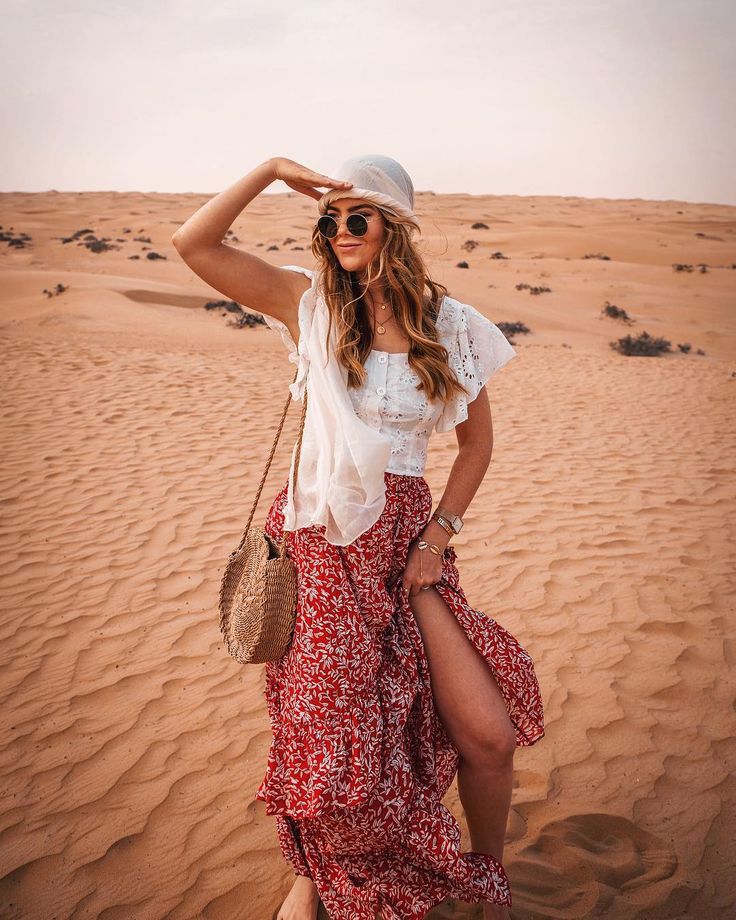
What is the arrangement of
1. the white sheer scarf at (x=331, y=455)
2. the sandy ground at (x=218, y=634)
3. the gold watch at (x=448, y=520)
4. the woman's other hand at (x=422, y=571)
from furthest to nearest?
the sandy ground at (x=218, y=634) < the gold watch at (x=448, y=520) < the woman's other hand at (x=422, y=571) < the white sheer scarf at (x=331, y=455)

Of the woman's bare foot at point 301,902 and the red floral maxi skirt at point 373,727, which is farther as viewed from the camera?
the woman's bare foot at point 301,902

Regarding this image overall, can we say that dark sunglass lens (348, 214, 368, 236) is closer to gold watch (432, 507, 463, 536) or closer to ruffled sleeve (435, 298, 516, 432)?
ruffled sleeve (435, 298, 516, 432)

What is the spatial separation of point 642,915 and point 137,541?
160 inches

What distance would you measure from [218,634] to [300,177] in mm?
2938

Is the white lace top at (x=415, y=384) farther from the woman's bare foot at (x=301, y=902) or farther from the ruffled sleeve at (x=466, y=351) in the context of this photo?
the woman's bare foot at (x=301, y=902)

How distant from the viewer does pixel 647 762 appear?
296 centimetres

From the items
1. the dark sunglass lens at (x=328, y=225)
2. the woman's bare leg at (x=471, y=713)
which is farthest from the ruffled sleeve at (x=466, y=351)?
the woman's bare leg at (x=471, y=713)

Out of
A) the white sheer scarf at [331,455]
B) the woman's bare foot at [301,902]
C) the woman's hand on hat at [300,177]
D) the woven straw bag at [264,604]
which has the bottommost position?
the woman's bare foot at [301,902]

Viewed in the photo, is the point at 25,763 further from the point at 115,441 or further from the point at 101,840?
the point at 115,441

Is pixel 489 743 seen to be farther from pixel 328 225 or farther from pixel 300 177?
pixel 300 177

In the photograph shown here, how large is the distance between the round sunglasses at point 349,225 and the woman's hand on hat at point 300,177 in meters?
0.09

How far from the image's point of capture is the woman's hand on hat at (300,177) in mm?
1826

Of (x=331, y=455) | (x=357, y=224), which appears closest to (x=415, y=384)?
(x=331, y=455)

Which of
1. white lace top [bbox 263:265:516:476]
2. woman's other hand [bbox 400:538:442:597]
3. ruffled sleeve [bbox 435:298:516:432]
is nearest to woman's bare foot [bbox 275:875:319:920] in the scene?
woman's other hand [bbox 400:538:442:597]
